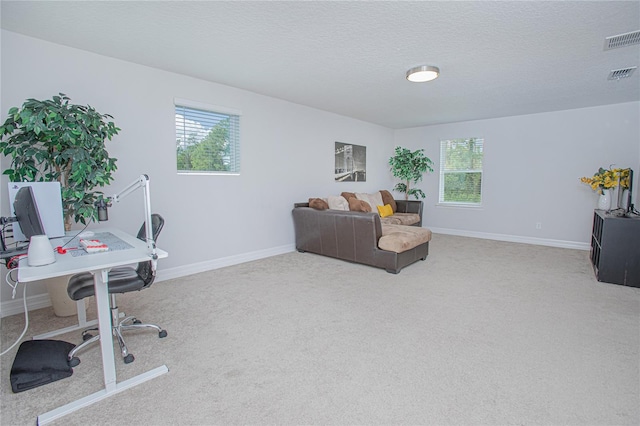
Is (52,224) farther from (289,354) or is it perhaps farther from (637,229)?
(637,229)

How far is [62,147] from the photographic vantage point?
2.62m

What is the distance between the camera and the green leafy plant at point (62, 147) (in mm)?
2424

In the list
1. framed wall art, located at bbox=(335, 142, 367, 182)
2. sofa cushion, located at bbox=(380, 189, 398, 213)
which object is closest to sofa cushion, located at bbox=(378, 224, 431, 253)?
framed wall art, located at bbox=(335, 142, 367, 182)

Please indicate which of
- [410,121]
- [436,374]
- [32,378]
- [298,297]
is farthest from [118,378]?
[410,121]

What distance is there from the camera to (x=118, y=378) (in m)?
1.89

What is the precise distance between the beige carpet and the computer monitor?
0.90 meters

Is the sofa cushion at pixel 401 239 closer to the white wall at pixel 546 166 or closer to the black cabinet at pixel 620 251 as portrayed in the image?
the black cabinet at pixel 620 251

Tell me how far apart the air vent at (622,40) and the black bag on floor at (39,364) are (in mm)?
4831

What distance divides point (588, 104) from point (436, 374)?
17.6 ft

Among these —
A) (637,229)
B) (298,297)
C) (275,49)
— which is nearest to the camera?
(275,49)

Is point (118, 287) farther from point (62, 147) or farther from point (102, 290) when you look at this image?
point (62, 147)

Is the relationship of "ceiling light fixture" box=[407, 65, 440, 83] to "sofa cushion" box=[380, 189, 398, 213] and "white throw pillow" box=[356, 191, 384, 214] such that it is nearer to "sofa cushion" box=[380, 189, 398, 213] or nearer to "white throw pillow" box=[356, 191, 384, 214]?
"white throw pillow" box=[356, 191, 384, 214]

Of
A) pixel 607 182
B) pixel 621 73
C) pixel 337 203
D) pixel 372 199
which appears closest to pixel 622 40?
pixel 621 73

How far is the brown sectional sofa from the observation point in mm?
3938
